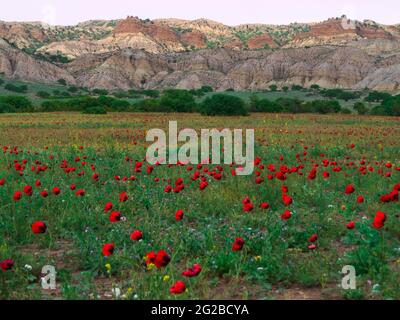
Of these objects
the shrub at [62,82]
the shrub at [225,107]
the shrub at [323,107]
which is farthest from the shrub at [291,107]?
the shrub at [62,82]

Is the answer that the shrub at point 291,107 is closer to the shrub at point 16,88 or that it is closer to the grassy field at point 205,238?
the grassy field at point 205,238

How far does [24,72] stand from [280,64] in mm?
51939

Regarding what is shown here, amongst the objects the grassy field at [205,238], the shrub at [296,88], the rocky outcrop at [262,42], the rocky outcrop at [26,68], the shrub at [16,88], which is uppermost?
the rocky outcrop at [262,42]

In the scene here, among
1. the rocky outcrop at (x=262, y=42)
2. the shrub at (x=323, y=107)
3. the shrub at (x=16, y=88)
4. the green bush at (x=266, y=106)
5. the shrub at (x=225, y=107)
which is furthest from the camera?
the rocky outcrop at (x=262, y=42)

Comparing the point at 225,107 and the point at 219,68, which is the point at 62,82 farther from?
the point at 225,107

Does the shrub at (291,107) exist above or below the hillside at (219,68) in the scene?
below

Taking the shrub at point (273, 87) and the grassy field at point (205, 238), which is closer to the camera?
the grassy field at point (205, 238)

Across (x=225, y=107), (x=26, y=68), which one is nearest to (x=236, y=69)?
(x=26, y=68)

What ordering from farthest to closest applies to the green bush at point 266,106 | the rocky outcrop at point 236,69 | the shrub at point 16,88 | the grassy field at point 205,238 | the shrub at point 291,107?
the rocky outcrop at point 236,69
the shrub at point 16,88
the shrub at point 291,107
the green bush at point 266,106
the grassy field at point 205,238

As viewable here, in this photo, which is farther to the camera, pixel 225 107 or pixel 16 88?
pixel 16 88

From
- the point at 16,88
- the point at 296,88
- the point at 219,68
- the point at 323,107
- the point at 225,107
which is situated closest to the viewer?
the point at 225,107

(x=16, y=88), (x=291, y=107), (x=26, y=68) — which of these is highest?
(x=26, y=68)
